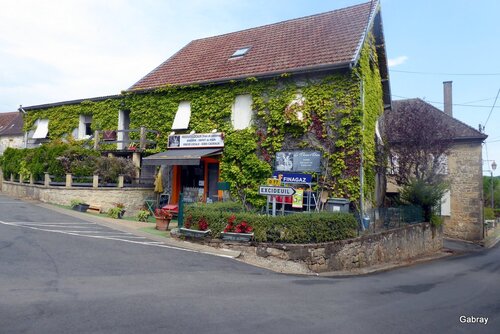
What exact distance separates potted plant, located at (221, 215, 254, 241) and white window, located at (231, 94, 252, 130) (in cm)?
610

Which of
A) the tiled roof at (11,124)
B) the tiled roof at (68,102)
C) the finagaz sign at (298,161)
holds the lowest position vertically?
the finagaz sign at (298,161)

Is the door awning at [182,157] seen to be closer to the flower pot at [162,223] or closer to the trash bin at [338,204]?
the flower pot at [162,223]

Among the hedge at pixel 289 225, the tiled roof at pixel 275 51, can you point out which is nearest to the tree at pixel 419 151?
the tiled roof at pixel 275 51

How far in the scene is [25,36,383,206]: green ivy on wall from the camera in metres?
13.7

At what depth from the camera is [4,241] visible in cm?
900

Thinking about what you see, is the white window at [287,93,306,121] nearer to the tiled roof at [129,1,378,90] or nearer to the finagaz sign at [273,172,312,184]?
the tiled roof at [129,1,378,90]

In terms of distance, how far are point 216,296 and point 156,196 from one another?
37.9 ft

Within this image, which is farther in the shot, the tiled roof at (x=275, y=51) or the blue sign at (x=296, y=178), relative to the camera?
the tiled roof at (x=275, y=51)

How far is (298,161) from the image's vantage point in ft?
47.2

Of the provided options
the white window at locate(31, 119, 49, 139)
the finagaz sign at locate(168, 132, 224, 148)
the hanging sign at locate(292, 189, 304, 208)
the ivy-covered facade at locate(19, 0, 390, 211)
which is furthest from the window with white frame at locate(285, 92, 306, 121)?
the white window at locate(31, 119, 49, 139)

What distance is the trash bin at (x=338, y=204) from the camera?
12953mm

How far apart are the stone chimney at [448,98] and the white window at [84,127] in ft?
77.4

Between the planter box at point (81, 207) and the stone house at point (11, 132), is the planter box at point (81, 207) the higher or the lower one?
the lower one

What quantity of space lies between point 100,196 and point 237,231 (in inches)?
317
